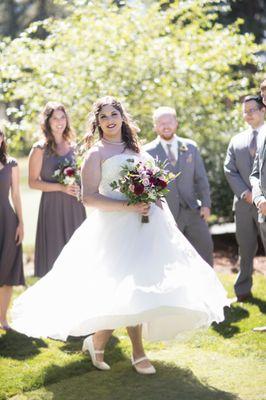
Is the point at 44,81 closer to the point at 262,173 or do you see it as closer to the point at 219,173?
the point at 219,173

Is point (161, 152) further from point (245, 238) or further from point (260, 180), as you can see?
point (260, 180)

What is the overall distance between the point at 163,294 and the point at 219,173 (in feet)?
22.7

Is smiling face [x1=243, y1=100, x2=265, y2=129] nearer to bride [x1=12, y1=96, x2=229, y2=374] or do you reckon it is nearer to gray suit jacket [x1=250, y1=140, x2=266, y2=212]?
gray suit jacket [x1=250, y1=140, x2=266, y2=212]

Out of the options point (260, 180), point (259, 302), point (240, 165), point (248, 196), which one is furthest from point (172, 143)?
point (259, 302)

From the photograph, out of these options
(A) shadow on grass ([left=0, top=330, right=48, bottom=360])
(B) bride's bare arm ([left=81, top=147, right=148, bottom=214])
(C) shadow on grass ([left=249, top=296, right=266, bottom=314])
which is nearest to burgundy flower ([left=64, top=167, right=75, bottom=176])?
(B) bride's bare arm ([left=81, top=147, right=148, bottom=214])

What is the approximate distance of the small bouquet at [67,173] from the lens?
6.77 metres

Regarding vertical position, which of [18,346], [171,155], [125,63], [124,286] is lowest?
[18,346]

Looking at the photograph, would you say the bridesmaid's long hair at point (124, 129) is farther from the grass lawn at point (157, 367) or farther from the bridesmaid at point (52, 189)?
the grass lawn at point (157, 367)

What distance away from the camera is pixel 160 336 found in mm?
5375

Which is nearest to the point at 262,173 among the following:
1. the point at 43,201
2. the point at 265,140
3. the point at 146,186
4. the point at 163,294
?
the point at 265,140

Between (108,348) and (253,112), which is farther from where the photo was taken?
(253,112)

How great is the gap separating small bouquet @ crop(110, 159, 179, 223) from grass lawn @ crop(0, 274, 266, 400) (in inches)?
52.0

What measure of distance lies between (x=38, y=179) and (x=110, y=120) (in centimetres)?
178

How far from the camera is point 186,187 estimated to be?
7.53 metres
